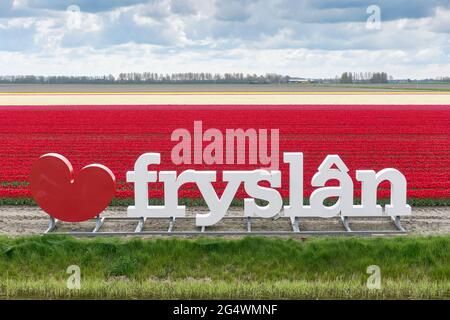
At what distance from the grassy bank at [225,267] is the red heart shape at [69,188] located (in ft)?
3.39

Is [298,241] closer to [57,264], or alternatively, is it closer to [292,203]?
[292,203]

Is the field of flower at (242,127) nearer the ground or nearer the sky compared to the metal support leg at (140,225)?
nearer the sky

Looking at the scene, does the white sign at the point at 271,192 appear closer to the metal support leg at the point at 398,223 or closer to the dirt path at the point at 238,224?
the metal support leg at the point at 398,223

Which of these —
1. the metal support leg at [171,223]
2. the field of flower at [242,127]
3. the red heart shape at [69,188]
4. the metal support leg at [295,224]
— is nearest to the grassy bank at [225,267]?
the red heart shape at [69,188]

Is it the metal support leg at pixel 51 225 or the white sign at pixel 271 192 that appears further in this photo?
the metal support leg at pixel 51 225

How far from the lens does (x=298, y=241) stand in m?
14.7

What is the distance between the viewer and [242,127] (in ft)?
134

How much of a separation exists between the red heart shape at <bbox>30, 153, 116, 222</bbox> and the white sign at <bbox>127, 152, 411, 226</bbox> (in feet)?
2.42

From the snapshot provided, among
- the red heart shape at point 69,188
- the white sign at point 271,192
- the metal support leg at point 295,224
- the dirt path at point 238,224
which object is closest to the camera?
the red heart shape at point 69,188

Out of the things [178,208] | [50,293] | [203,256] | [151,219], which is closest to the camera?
[50,293]

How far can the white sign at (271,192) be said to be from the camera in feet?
51.6

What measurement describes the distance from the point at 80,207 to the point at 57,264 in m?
2.37

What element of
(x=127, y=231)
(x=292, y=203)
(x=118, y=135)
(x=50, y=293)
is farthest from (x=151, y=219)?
(x=118, y=135)

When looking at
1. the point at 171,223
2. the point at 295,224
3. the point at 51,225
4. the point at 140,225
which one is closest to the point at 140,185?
the point at 140,225
